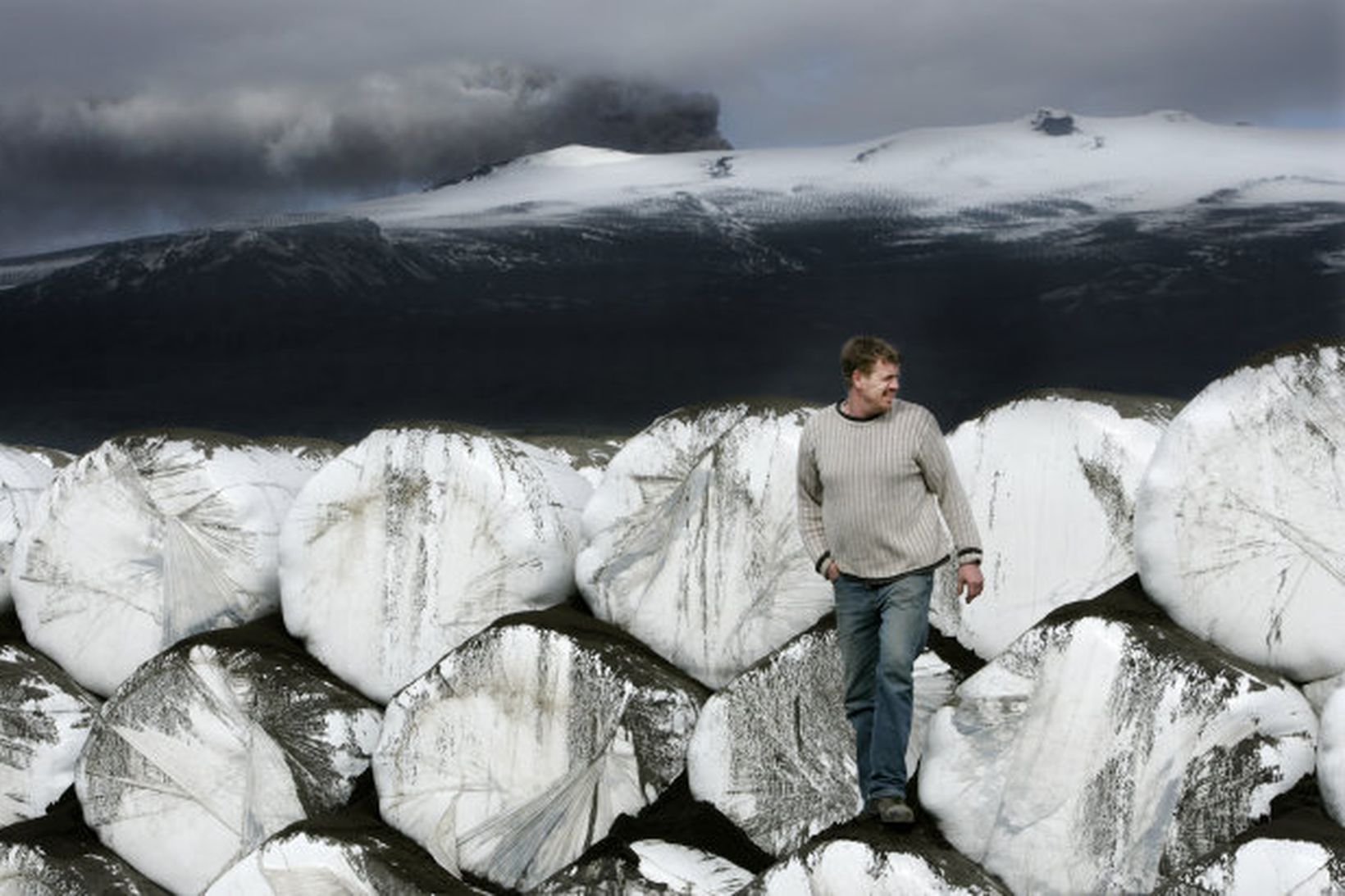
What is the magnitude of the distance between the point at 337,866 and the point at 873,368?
2.76ft

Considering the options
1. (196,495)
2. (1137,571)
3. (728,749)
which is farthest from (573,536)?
(1137,571)

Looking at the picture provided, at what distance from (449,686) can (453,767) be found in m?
0.09

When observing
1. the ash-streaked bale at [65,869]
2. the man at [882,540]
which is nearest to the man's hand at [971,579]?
the man at [882,540]

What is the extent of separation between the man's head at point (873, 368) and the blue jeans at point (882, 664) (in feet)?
0.58

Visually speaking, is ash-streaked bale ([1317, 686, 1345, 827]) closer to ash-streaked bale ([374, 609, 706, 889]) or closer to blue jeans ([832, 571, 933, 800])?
blue jeans ([832, 571, 933, 800])

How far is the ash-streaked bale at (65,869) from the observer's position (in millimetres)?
2332

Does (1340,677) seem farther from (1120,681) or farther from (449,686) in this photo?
(449,686)

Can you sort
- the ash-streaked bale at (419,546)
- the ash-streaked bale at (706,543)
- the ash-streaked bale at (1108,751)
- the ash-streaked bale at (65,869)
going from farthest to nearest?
the ash-streaked bale at (65,869), the ash-streaked bale at (419,546), the ash-streaked bale at (706,543), the ash-streaked bale at (1108,751)

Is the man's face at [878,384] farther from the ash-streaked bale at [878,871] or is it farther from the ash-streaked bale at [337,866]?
the ash-streaked bale at [337,866]

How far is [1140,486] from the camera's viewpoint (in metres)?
1.74

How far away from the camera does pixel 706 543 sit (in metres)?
2.02

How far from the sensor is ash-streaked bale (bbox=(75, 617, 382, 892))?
220cm

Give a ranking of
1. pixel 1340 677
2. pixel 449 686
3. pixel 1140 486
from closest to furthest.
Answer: pixel 1340 677 → pixel 1140 486 → pixel 449 686

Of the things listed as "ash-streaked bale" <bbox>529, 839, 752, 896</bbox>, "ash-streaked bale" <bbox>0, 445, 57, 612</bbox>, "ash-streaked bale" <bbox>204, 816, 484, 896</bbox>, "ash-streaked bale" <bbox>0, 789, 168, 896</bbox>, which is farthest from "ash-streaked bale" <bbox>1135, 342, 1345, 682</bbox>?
"ash-streaked bale" <bbox>0, 445, 57, 612</bbox>
